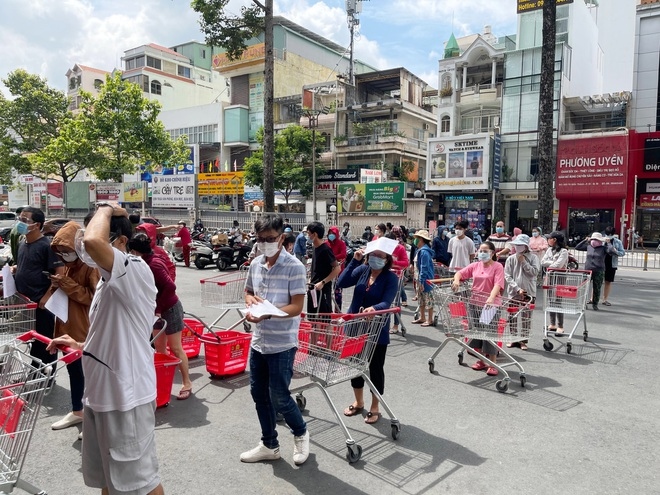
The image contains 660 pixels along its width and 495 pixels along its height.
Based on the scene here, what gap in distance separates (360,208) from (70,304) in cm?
2772

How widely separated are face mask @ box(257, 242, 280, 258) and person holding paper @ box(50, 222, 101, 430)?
1781 mm

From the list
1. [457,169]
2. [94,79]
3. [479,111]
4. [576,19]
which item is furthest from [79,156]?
[94,79]

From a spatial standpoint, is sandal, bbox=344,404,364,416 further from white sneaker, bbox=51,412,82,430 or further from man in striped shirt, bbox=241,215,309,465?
white sneaker, bbox=51,412,82,430

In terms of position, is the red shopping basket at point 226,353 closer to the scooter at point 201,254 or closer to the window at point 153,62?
the scooter at point 201,254

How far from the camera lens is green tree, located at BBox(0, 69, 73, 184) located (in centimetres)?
3491

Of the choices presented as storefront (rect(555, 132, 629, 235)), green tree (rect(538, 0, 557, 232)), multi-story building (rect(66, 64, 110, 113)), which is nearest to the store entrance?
storefront (rect(555, 132, 629, 235))

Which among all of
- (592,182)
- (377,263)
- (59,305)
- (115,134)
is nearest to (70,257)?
(59,305)

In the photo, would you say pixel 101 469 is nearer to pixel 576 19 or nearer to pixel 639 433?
pixel 639 433

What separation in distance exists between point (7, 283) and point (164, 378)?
78.7 inches

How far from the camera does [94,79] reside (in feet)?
201

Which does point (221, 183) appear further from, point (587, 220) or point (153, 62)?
point (153, 62)

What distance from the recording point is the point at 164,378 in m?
4.81

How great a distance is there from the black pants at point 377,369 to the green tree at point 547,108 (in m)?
10.8

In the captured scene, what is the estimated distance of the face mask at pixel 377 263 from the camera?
447 centimetres
